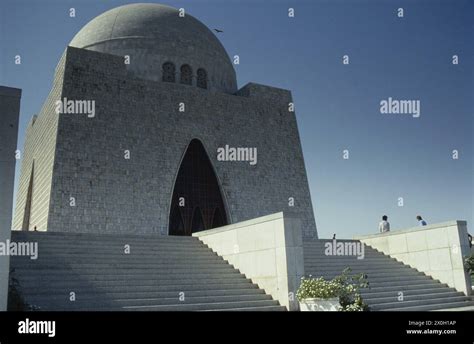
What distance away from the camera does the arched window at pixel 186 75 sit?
2444 centimetres

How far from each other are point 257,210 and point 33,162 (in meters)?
12.3

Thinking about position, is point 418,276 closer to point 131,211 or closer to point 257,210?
point 257,210

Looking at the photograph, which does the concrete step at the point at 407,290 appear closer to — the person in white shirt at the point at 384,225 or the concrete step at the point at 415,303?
the concrete step at the point at 415,303

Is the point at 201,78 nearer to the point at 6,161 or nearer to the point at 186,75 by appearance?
the point at 186,75

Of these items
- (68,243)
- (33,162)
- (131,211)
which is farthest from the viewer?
(33,162)

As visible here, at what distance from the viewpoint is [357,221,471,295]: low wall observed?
1266 cm

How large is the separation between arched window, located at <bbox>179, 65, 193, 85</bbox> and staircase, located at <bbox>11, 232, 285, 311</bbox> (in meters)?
13.1

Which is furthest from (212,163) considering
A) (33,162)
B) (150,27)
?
(33,162)

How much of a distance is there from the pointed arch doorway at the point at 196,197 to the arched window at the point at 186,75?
12.3 feet

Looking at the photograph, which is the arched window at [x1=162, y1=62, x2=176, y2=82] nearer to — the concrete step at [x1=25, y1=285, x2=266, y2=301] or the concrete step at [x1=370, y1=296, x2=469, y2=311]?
the concrete step at [x1=25, y1=285, x2=266, y2=301]

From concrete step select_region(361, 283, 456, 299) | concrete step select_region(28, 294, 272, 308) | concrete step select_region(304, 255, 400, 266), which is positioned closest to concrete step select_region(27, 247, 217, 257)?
concrete step select_region(28, 294, 272, 308)

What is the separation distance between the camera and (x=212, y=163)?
2261 centimetres

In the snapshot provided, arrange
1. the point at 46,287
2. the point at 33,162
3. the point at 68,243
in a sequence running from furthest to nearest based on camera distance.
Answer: the point at 33,162
the point at 68,243
the point at 46,287
